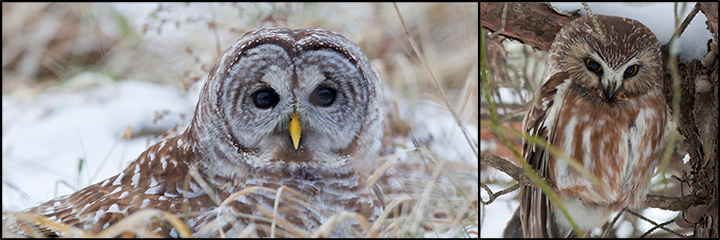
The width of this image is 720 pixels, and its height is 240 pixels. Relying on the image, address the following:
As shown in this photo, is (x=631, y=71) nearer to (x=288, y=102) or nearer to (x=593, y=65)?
(x=593, y=65)

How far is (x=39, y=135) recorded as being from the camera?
6.20ft

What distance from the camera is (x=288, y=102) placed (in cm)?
106

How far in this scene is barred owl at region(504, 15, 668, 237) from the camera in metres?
1.02

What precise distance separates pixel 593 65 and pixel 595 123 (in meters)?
0.11

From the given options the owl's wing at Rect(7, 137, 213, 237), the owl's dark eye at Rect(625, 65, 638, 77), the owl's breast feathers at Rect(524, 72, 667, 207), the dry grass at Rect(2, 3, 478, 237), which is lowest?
the owl's wing at Rect(7, 137, 213, 237)

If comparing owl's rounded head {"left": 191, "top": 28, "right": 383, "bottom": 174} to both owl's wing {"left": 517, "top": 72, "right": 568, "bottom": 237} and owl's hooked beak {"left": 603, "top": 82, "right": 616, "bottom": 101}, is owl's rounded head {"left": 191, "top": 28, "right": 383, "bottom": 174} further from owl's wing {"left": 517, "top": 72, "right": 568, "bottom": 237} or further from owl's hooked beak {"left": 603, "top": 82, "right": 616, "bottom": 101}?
owl's hooked beak {"left": 603, "top": 82, "right": 616, "bottom": 101}

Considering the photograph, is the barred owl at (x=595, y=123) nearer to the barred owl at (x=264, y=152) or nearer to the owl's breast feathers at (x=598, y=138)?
the owl's breast feathers at (x=598, y=138)

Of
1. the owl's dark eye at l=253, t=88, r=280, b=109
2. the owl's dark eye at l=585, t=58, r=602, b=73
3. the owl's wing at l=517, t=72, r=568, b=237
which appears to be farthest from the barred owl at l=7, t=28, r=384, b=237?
the owl's dark eye at l=585, t=58, r=602, b=73

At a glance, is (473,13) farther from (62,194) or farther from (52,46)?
(52,46)

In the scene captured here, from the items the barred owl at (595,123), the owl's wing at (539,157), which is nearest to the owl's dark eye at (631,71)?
the barred owl at (595,123)

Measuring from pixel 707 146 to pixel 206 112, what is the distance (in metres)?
0.90

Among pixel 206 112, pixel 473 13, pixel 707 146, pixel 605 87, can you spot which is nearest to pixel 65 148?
pixel 206 112

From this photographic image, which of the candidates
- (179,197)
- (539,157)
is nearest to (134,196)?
(179,197)

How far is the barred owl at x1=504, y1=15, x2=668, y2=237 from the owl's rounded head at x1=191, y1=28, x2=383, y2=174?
32cm
